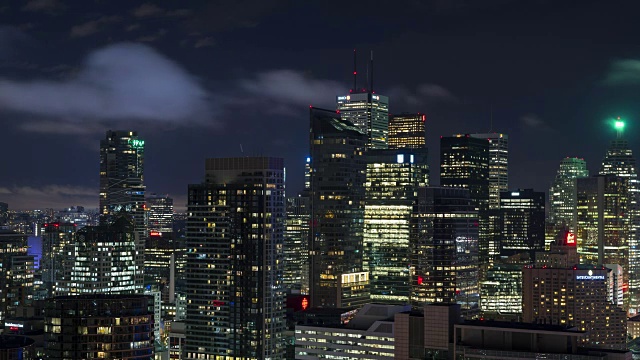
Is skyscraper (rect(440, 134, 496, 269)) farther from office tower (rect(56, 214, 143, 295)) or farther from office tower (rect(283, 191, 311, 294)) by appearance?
office tower (rect(56, 214, 143, 295))

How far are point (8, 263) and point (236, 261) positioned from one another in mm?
46070

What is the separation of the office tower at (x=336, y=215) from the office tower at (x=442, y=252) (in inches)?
350

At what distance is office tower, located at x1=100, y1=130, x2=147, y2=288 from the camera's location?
188000 millimetres

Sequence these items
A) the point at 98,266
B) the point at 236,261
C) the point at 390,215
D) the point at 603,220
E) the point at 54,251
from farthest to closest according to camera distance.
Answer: the point at 603,220 → the point at 54,251 → the point at 390,215 → the point at 98,266 → the point at 236,261

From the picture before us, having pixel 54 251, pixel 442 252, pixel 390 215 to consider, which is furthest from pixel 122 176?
pixel 442 252

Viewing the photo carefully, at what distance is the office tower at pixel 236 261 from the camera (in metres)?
107

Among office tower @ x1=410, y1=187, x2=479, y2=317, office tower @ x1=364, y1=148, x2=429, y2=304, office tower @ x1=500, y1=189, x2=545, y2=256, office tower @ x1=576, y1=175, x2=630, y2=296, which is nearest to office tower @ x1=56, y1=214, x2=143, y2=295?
office tower @ x1=364, y1=148, x2=429, y2=304

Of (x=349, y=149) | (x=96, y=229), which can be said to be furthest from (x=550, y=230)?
(x=96, y=229)

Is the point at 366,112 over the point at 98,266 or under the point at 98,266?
over

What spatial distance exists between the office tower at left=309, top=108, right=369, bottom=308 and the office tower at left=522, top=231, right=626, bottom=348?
2410 centimetres

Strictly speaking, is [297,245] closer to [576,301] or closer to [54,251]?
[54,251]

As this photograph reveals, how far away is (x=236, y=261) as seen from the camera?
357 ft

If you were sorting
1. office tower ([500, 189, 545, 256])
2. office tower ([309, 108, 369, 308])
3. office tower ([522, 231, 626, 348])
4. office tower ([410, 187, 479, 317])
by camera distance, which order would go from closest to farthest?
office tower ([522, 231, 626, 348]) → office tower ([309, 108, 369, 308]) → office tower ([410, 187, 479, 317]) → office tower ([500, 189, 545, 256])

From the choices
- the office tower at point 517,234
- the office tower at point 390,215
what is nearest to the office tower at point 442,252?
the office tower at point 390,215
